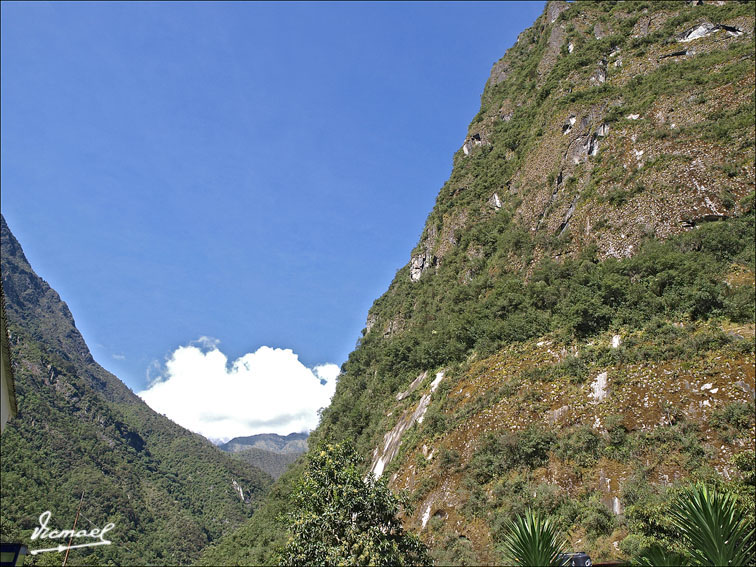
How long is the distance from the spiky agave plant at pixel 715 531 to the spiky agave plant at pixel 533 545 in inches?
84.1

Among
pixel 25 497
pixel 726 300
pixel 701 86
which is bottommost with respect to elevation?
pixel 25 497

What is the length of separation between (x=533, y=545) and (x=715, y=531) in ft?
9.23

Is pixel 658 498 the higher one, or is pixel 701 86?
pixel 701 86

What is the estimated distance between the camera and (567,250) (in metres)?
26.6

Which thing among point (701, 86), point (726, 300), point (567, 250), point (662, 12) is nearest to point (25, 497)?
point (567, 250)

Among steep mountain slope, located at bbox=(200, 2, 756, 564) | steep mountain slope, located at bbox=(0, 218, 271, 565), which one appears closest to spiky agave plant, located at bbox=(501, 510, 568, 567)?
steep mountain slope, located at bbox=(200, 2, 756, 564)

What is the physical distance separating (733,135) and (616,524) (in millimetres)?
23302

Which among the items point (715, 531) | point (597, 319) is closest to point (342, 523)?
point (715, 531)

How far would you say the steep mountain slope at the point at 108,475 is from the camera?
9194cm

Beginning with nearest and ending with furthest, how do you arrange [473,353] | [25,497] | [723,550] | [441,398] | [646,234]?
[723,550]
[646,234]
[441,398]
[473,353]
[25,497]

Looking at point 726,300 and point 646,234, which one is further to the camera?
point 646,234

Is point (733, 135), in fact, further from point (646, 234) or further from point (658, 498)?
point (658, 498)

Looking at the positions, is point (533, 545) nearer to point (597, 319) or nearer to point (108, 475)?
point (597, 319)

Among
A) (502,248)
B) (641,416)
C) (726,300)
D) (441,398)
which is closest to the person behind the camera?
(641,416)
